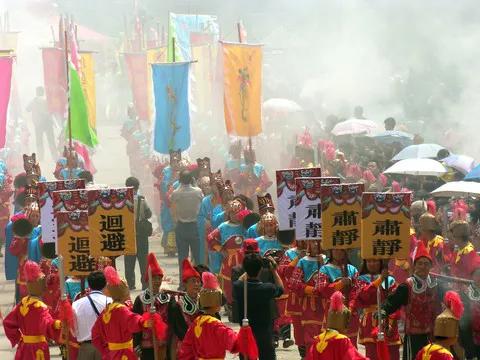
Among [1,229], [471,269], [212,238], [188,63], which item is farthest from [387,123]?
[471,269]

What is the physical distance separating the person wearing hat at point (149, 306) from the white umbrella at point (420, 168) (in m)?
8.89

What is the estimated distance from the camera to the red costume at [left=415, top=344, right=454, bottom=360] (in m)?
10.6

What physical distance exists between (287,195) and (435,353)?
490cm

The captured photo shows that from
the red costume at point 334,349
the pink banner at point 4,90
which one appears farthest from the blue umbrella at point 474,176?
the red costume at point 334,349

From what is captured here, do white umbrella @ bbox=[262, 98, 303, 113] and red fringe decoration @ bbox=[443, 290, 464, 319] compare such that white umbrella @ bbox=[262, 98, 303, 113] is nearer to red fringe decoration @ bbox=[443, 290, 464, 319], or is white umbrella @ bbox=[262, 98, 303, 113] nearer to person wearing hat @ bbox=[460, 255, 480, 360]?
person wearing hat @ bbox=[460, 255, 480, 360]

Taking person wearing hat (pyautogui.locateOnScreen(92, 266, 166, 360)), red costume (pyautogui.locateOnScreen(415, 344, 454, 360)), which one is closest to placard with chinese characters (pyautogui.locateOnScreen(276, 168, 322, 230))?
person wearing hat (pyautogui.locateOnScreen(92, 266, 166, 360))

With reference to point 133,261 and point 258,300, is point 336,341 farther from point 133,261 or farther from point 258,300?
point 133,261

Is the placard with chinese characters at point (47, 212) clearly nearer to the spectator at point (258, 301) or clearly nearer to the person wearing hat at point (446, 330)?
the spectator at point (258, 301)

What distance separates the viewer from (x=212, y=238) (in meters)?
17.4

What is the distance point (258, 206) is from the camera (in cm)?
1675

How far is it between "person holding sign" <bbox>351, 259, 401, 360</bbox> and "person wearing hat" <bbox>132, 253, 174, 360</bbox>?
1643 millimetres

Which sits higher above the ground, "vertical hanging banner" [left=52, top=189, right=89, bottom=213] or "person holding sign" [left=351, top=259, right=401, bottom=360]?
"vertical hanging banner" [left=52, top=189, right=89, bottom=213]

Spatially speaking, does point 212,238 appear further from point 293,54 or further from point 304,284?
point 293,54

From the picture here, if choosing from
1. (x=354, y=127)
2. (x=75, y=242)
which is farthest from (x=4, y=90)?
(x=75, y=242)
